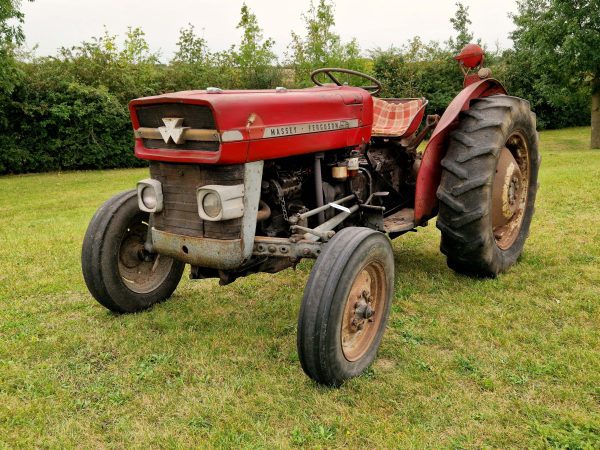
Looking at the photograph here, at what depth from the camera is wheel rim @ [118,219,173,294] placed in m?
3.81

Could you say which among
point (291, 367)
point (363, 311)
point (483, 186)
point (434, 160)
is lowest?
point (291, 367)

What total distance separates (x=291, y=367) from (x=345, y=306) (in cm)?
54

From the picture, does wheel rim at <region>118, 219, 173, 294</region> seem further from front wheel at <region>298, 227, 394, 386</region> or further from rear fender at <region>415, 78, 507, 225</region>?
rear fender at <region>415, 78, 507, 225</region>

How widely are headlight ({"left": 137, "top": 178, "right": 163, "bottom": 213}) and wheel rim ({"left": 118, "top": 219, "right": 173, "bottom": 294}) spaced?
1.89 feet

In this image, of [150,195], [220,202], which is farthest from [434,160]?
[150,195]

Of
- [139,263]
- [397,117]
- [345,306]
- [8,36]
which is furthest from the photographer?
[8,36]

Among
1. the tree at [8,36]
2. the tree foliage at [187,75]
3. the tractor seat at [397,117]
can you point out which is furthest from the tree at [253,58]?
the tractor seat at [397,117]

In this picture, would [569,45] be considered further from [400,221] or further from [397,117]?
[400,221]

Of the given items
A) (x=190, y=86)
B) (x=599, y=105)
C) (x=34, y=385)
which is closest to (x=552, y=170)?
(x=599, y=105)

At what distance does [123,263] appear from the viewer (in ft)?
12.5

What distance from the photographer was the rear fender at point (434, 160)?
154 inches

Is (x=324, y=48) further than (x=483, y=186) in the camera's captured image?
Yes

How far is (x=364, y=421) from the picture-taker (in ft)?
8.16

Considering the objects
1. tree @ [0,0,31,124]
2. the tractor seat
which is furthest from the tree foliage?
Result: the tractor seat
